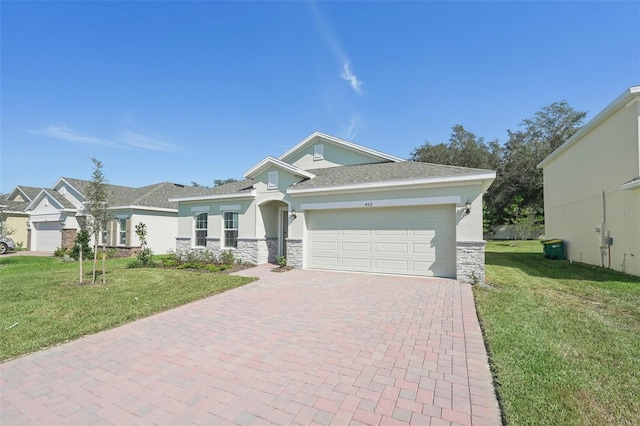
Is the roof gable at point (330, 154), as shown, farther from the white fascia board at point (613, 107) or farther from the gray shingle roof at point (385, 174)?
the white fascia board at point (613, 107)

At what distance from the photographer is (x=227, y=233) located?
14523mm

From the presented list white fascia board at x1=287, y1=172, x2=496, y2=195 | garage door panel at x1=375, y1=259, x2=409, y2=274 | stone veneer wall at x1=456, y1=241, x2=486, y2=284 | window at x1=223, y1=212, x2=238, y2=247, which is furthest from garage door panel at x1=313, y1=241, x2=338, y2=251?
stone veneer wall at x1=456, y1=241, x2=486, y2=284

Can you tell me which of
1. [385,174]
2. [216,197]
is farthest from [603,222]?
[216,197]

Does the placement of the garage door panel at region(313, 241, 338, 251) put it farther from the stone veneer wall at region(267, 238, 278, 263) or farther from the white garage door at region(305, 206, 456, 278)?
the stone veneer wall at region(267, 238, 278, 263)

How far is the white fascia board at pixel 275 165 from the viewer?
1283cm

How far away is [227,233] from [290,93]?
26.8ft

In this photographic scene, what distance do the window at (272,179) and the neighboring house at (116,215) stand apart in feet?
20.5

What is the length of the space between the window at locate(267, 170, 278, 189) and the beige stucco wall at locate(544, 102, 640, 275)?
13169mm

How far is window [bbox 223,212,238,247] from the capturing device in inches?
562

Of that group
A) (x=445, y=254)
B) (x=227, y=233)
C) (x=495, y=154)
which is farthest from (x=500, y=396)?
(x=495, y=154)

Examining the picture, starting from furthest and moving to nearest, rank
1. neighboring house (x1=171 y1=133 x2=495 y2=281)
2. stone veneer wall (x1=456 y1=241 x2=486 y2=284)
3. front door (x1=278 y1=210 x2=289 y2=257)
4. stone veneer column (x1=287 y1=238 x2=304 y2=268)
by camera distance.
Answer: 1. front door (x1=278 y1=210 x2=289 y2=257)
2. stone veneer column (x1=287 y1=238 x2=304 y2=268)
3. neighboring house (x1=171 y1=133 x2=495 y2=281)
4. stone veneer wall (x1=456 y1=241 x2=486 y2=284)

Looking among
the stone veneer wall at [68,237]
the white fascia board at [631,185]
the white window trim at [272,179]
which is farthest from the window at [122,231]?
the white fascia board at [631,185]

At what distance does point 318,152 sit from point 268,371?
14.1 metres

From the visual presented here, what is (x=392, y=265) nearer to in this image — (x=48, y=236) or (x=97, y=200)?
(x=97, y=200)
